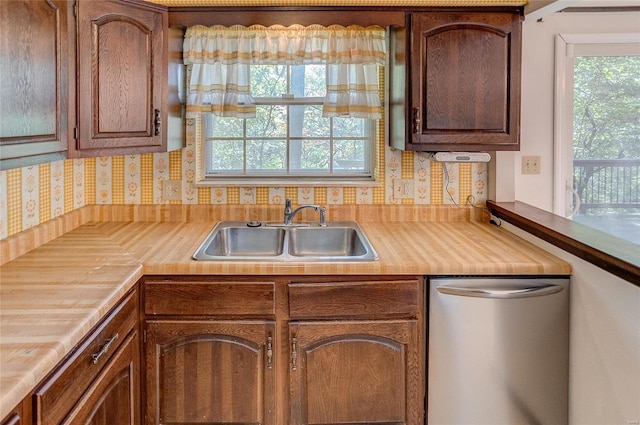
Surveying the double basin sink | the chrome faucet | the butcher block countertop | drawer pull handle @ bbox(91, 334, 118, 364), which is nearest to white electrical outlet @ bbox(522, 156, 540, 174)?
the butcher block countertop

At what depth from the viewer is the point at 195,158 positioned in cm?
267

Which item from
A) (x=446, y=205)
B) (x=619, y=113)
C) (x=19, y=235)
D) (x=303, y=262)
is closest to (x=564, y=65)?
(x=619, y=113)

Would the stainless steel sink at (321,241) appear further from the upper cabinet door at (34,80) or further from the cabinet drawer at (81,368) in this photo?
the upper cabinet door at (34,80)

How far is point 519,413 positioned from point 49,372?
1.61 metres

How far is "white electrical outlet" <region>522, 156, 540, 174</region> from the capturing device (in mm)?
2715

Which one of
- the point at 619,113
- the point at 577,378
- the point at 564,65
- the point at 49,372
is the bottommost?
the point at 577,378

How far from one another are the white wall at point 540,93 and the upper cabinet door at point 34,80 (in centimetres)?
197

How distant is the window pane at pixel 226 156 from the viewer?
9.11 feet

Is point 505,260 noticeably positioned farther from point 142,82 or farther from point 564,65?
point 142,82

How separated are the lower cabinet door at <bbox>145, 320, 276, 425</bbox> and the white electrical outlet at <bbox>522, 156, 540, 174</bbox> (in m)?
1.62

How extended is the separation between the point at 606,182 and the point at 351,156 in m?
1.38

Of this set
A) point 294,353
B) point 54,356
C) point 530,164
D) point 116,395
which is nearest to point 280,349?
point 294,353

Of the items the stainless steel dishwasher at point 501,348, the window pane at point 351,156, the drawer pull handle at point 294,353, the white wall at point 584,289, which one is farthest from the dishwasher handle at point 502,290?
the window pane at point 351,156

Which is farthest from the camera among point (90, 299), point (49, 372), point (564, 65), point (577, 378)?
point (564, 65)
